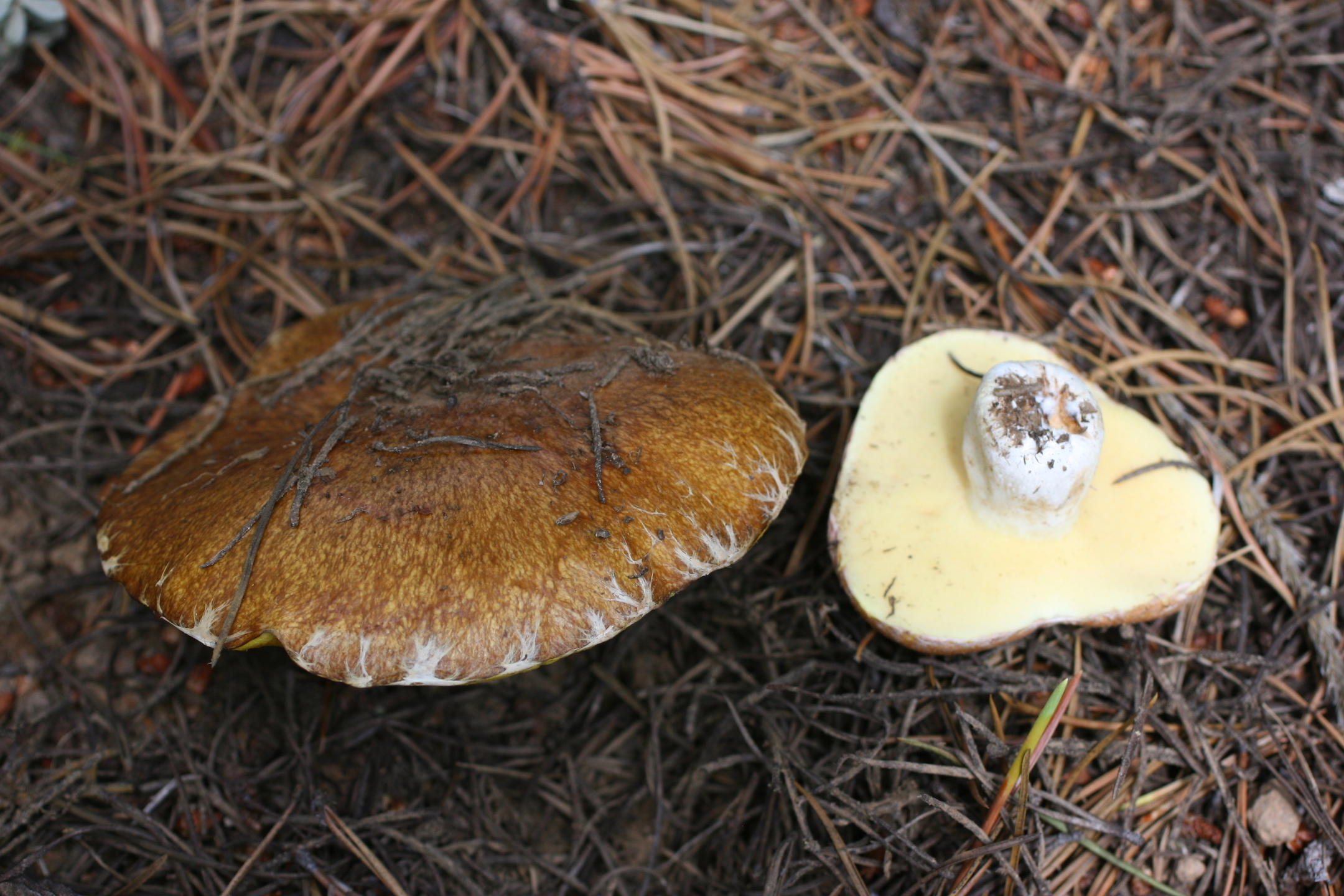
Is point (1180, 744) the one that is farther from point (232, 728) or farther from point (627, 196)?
point (232, 728)

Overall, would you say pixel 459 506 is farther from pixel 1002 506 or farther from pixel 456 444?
pixel 1002 506

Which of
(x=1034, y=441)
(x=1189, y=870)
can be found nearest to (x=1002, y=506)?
(x=1034, y=441)

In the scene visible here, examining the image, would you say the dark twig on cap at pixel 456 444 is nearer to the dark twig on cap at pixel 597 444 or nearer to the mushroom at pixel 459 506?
the mushroom at pixel 459 506

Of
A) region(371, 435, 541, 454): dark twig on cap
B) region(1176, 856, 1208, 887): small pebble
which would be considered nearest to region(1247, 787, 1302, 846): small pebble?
region(1176, 856, 1208, 887): small pebble

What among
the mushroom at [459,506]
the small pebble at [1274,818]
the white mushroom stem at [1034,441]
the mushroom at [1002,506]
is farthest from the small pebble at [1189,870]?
the mushroom at [459,506]

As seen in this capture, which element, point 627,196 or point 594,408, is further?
point 627,196

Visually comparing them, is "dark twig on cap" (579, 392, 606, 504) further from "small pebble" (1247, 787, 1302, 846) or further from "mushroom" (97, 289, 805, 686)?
"small pebble" (1247, 787, 1302, 846)

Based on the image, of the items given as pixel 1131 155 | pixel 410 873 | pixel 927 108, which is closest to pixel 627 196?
pixel 927 108
